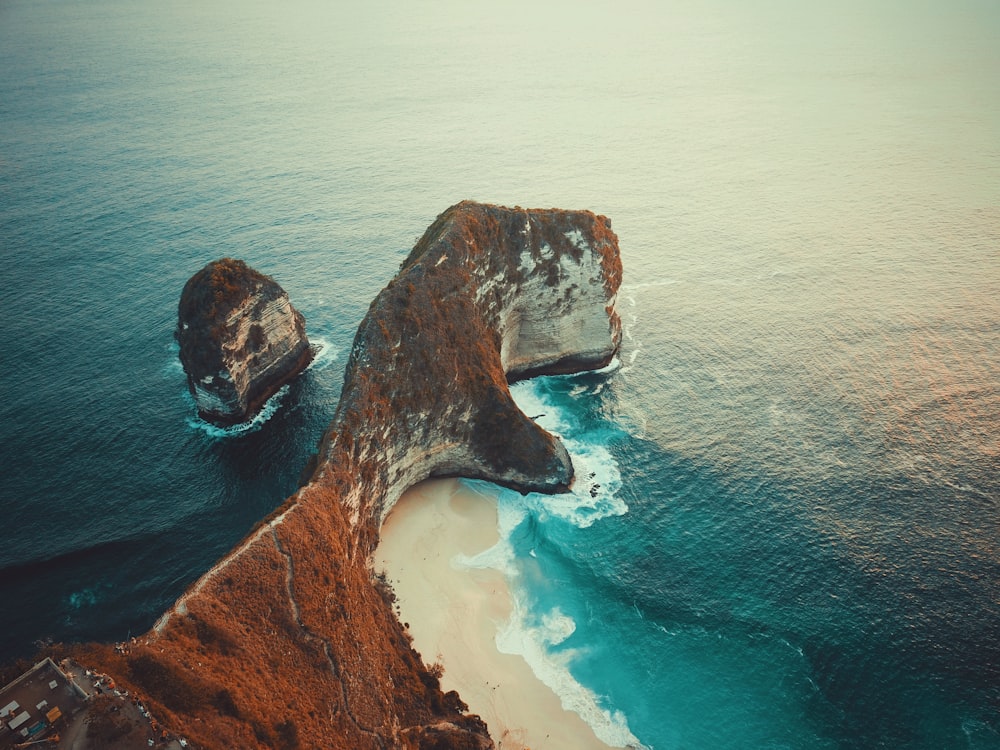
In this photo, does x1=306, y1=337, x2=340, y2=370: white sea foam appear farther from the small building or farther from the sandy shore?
the small building

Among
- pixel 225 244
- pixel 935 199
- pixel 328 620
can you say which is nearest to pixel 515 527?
pixel 328 620

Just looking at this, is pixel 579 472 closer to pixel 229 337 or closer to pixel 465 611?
pixel 465 611

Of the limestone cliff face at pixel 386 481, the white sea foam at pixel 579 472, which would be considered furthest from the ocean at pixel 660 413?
the limestone cliff face at pixel 386 481

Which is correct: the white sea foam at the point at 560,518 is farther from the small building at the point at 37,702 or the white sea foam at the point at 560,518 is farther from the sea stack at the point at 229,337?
the small building at the point at 37,702

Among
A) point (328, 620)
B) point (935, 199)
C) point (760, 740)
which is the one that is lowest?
point (760, 740)

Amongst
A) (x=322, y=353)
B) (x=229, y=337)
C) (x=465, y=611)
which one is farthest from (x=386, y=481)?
(x=322, y=353)

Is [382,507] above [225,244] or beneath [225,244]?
beneath

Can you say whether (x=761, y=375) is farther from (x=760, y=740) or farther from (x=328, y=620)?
(x=328, y=620)
